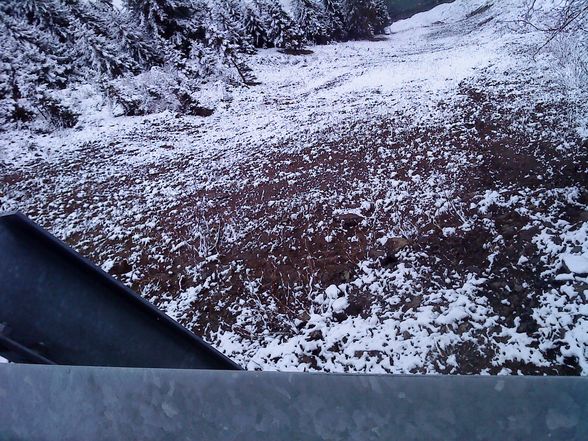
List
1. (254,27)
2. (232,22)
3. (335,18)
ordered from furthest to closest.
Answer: (335,18) → (254,27) → (232,22)

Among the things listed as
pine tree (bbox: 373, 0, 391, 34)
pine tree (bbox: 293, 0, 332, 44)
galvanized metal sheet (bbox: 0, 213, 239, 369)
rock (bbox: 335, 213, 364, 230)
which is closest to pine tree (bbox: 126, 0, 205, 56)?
pine tree (bbox: 293, 0, 332, 44)

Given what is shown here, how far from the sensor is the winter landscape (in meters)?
3.90

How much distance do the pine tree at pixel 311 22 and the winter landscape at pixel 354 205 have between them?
82.0ft

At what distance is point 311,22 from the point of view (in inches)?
1431

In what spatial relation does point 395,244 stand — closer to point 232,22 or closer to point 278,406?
point 278,406

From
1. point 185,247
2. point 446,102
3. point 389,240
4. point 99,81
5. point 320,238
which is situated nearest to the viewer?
point 389,240

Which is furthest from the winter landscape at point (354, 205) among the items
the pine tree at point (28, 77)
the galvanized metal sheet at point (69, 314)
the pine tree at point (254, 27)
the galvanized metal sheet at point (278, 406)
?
the pine tree at point (254, 27)

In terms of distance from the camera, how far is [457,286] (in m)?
4.28

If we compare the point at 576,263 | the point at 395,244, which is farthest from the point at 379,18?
the point at 576,263

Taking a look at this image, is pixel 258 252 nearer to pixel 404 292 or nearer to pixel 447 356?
pixel 404 292

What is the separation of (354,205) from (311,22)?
38250 mm

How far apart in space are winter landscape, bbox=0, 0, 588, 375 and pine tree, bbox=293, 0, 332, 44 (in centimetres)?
2500

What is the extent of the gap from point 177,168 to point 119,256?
14.6 ft

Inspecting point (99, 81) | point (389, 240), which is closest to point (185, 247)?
point (389, 240)
